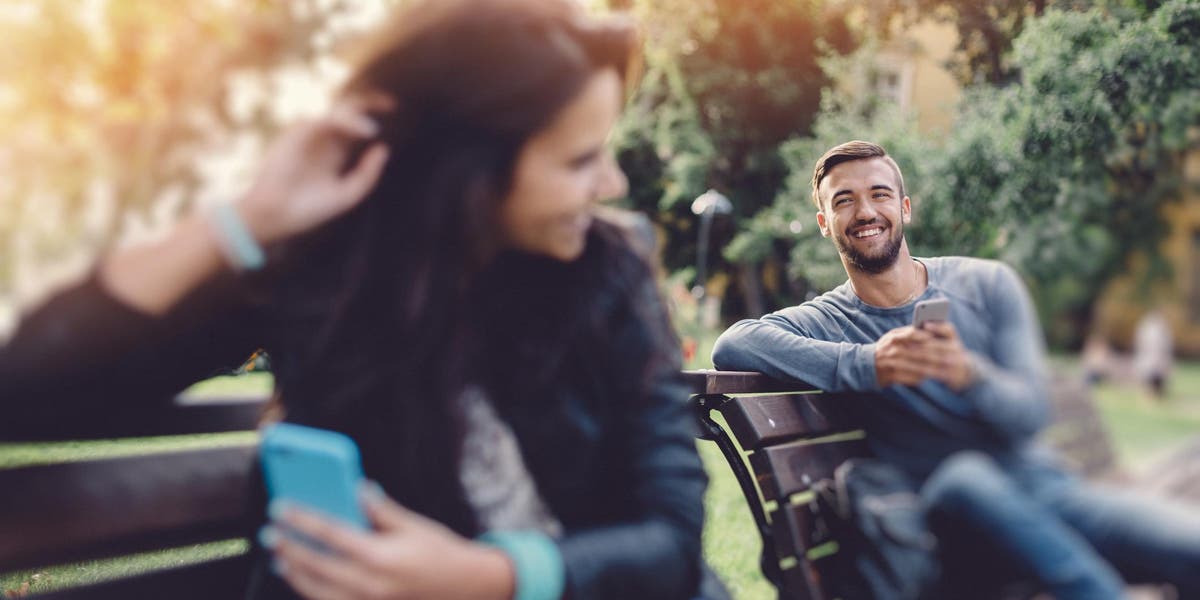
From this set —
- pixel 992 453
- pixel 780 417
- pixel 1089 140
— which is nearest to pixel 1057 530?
pixel 992 453

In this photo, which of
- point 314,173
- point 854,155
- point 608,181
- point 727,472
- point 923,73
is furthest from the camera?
point 727,472

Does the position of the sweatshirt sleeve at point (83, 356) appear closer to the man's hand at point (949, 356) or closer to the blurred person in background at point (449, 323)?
the blurred person in background at point (449, 323)

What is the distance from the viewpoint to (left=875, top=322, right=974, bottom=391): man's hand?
1.55 meters

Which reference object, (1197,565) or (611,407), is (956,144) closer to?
(1197,565)

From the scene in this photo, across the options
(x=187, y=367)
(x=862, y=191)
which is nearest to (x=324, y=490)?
(x=187, y=367)

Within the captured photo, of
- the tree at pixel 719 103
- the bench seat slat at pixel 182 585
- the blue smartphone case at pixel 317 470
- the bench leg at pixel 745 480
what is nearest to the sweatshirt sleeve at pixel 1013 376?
the bench leg at pixel 745 480

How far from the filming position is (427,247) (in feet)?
4.42

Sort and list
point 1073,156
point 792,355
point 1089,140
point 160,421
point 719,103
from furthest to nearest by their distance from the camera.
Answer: point 719,103
point 1073,156
point 1089,140
point 792,355
point 160,421

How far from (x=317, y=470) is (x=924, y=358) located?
112cm

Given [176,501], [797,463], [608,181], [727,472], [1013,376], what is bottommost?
[727,472]

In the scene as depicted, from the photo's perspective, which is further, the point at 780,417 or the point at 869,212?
the point at 780,417

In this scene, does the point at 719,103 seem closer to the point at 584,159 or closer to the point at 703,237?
the point at 703,237

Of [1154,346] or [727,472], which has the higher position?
[1154,346]

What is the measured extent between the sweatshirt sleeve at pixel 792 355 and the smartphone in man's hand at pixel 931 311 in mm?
180
